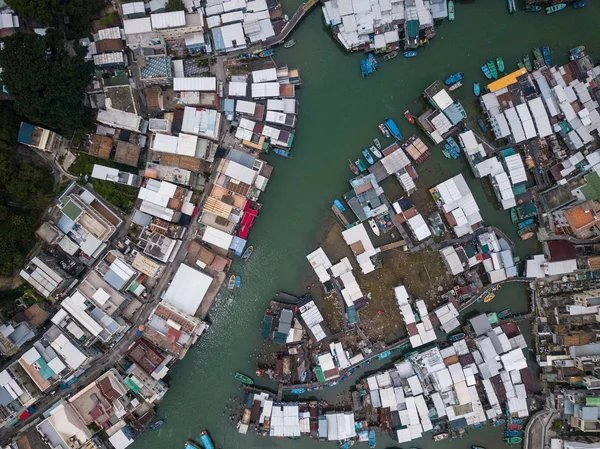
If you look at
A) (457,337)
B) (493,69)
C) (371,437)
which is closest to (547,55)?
(493,69)

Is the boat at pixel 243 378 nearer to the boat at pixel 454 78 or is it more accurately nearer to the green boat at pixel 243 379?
the green boat at pixel 243 379

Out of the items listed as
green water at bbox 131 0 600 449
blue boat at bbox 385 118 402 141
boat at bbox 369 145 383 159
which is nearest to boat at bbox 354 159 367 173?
Result: green water at bbox 131 0 600 449

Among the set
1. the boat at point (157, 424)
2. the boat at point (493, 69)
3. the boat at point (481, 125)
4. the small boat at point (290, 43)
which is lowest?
the boat at point (157, 424)

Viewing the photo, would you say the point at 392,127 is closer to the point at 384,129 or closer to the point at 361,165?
the point at 384,129

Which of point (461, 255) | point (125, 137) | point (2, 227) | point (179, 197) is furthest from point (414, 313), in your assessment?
point (2, 227)

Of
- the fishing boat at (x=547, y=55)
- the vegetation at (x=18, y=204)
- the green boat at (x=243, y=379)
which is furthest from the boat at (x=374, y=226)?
the vegetation at (x=18, y=204)

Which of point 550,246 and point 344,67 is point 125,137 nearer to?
point 344,67
